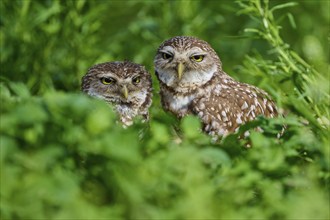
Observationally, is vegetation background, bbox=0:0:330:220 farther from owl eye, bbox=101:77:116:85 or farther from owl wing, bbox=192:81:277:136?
owl eye, bbox=101:77:116:85

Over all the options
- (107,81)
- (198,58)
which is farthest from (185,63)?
(107,81)

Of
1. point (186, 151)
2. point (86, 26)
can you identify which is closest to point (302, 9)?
point (86, 26)

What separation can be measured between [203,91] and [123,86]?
466 mm

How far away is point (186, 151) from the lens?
3082 millimetres

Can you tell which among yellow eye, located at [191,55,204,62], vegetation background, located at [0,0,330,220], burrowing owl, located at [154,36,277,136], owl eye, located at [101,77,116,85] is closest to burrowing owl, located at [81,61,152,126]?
owl eye, located at [101,77,116,85]

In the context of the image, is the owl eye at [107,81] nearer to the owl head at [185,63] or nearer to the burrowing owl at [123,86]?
the burrowing owl at [123,86]

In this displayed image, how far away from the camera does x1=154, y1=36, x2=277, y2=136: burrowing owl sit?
18.1ft

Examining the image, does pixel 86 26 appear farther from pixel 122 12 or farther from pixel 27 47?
pixel 122 12

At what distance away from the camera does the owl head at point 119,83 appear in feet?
19.2

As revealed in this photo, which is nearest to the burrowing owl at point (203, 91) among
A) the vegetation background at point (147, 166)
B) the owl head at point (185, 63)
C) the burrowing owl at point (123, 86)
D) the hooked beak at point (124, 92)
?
the owl head at point (185, 63)

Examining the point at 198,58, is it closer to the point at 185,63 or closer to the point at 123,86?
the point at 185,63

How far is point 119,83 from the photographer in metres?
5.84

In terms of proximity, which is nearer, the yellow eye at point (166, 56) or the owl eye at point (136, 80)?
the yellow eye at point (166, 56)

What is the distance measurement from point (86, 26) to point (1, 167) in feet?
12.9
